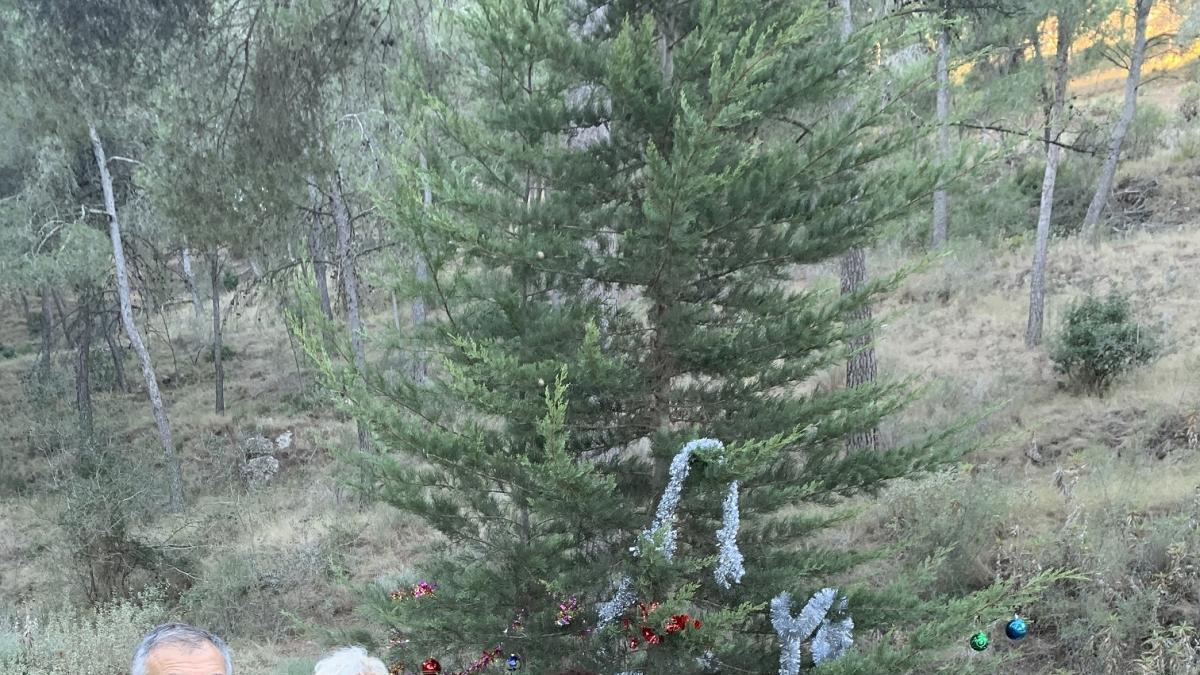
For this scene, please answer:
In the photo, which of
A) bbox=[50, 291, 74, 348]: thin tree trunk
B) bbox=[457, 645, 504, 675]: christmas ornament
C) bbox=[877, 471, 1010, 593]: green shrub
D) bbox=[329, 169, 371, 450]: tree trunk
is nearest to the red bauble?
bbox=[457, 645, 504, 675]: christmas ornament

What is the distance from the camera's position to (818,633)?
145 inches

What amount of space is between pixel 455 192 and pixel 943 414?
837cm

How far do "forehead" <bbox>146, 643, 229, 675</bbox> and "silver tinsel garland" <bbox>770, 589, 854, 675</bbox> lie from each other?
245 cm

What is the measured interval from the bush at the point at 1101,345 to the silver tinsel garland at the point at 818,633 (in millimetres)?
7703

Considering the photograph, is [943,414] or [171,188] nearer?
[171,188]

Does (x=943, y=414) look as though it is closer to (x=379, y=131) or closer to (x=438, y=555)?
(x=438, y=555)

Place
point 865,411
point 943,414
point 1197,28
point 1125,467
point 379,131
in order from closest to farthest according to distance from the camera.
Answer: point 865,411 < point 1125,467 < point 943,414 < point 379,131 < point 1197,28

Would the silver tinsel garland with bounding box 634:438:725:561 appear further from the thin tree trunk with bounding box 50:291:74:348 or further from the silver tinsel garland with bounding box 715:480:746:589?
the thin tree trunk with bounding box 50:291:74:348

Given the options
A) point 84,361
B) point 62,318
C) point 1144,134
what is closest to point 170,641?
point 62,318

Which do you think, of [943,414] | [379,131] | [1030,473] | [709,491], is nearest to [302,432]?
[379,131]

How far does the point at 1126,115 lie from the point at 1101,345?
8.98 meters

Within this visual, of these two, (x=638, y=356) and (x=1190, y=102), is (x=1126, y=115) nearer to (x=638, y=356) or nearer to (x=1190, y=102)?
(x=1190, y=102)

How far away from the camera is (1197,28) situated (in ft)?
53.1

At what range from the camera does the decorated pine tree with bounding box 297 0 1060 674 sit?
3535 mm
